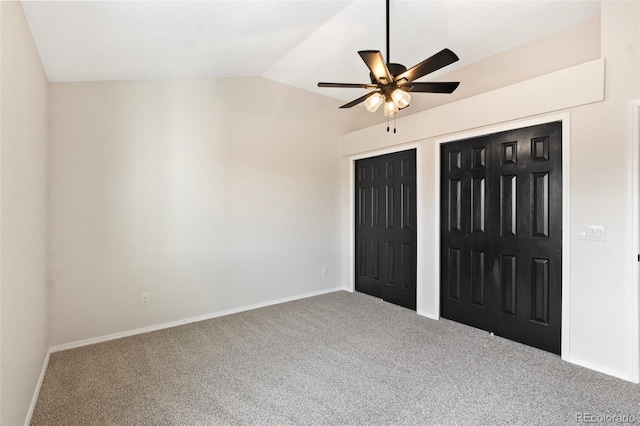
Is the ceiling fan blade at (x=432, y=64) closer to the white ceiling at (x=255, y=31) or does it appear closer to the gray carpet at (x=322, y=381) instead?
the white ceiling at (x=255, y=31)

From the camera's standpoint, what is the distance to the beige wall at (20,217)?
62.4 inches

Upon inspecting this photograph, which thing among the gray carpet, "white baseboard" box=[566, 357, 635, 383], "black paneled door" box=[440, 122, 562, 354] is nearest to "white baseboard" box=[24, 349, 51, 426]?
the gray carpet

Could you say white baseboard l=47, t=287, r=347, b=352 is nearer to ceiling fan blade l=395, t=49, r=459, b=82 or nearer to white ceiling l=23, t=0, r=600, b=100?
white ceiling l=23, t=0, r=600, b=100

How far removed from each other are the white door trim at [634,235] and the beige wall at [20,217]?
3.73 m

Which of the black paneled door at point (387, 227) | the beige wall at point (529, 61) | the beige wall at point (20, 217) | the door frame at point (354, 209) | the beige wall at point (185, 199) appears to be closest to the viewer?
the beige wall at point (20, 217)

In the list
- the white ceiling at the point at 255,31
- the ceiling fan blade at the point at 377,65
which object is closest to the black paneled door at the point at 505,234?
the white ceiling at the point at 255,31

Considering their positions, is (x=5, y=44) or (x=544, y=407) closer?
(x=5, y=44)

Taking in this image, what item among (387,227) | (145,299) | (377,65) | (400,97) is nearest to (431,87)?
(400,97)

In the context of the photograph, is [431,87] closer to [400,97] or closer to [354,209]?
[400,97]

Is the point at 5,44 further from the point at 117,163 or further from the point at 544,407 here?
the point at 544,407

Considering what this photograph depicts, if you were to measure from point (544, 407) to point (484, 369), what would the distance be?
49cm

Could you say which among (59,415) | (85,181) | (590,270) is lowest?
(59,415)

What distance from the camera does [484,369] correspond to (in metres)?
2.49

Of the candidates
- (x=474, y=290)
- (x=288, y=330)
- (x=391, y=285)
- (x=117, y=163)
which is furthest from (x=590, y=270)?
(x=117, y=163)
